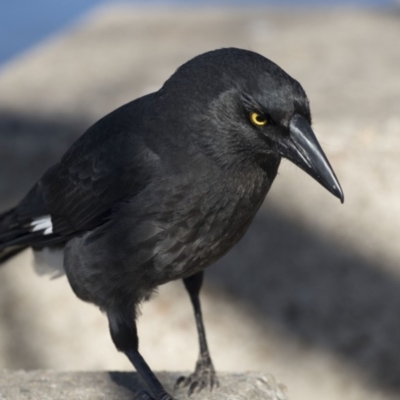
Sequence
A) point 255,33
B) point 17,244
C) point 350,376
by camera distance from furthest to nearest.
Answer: point 255,33 → point 350,376 → point 17,244

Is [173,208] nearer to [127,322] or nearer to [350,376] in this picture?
[127,322]

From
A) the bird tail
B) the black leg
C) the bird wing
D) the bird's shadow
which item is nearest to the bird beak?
the bird wing

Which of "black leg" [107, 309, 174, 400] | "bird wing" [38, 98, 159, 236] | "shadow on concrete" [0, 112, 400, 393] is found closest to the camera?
"bird wing" [38, 98, 159, 236]

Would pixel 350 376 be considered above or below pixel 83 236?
below

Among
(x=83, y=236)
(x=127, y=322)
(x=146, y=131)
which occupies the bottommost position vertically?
(x=127, y=322)

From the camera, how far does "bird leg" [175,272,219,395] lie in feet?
13.9

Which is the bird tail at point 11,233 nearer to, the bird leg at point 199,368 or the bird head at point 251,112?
the bird leg at point 199,368

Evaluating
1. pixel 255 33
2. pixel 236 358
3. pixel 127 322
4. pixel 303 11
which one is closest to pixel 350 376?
pixel 236 358

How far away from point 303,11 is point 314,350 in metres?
3.85

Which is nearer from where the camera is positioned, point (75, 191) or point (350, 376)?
point (75, 191)

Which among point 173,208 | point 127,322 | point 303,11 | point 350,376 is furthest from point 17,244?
point 303,11

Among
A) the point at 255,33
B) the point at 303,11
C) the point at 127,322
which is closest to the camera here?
the point at 127,322

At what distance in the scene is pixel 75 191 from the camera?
4125 mm

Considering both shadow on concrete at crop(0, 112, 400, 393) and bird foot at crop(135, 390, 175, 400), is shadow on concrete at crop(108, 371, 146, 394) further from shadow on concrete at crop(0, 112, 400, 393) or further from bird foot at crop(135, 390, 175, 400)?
shadow on concrete at crop(0, 112, 400, 393)
